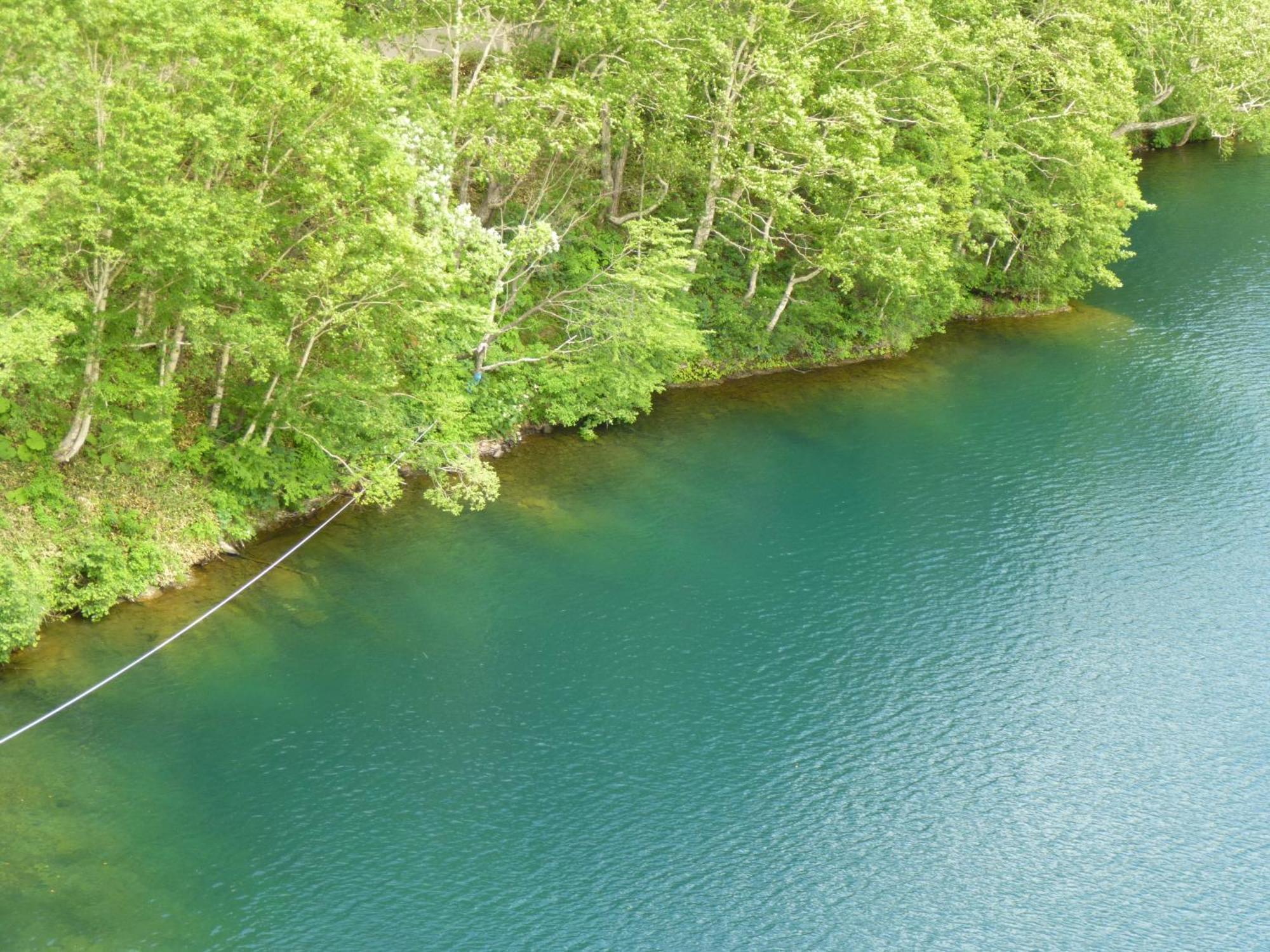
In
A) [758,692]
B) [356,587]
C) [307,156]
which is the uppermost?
[307,156]

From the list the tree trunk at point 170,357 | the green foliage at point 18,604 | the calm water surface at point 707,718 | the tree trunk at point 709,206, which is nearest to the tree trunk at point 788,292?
the tree trunk at point 709,206

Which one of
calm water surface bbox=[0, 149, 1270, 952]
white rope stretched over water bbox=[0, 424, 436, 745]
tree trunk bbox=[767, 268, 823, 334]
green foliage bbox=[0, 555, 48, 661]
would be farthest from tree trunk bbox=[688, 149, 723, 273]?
green foliage bbox=[0, 555, 48, 661]

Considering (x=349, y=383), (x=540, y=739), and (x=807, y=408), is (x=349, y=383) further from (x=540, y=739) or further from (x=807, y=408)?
(x=807, y=408)

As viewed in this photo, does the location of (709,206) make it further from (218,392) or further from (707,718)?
(707,718)

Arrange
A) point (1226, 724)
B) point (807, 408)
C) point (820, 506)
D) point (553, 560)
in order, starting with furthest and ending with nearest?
1. point (807, 408)
2. point (820, 506)
3. point (553, 560)
4. point (1226, 724)

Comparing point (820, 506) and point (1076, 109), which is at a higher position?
point (1076, 109)

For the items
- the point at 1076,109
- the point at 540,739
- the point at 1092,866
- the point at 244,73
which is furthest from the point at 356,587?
the point at 1076,109

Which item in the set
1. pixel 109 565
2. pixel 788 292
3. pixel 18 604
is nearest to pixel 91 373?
pixel 109 565
